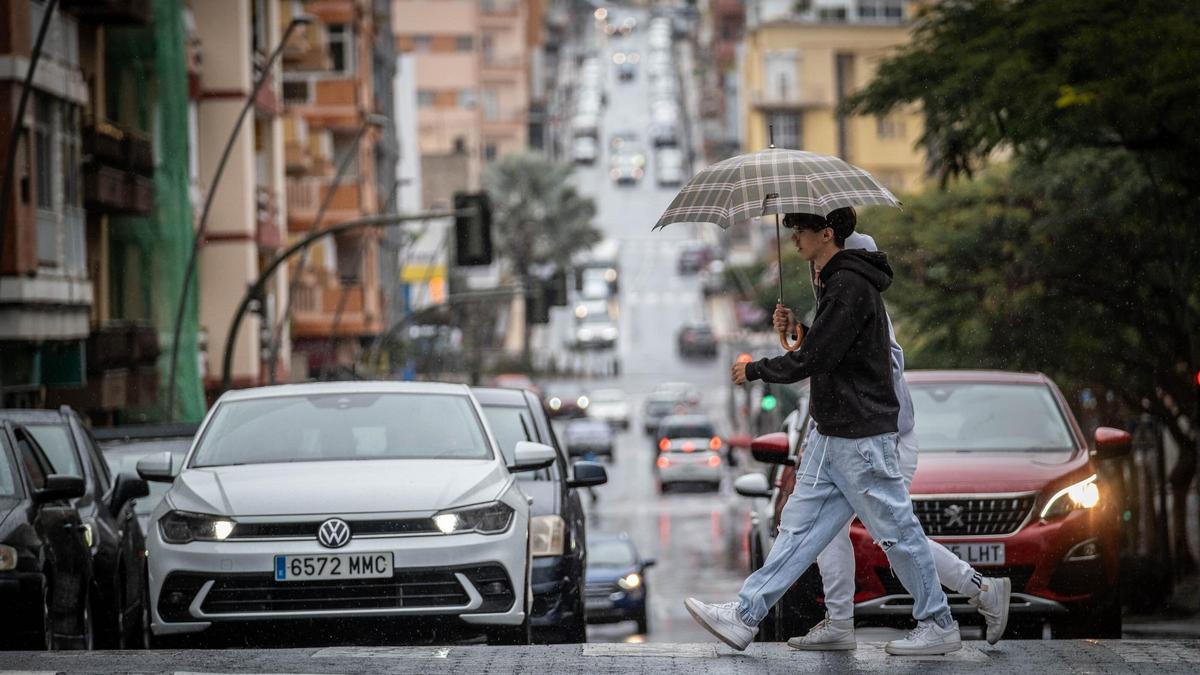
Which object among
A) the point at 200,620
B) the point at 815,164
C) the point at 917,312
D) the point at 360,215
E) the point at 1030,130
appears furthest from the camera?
the point at 360,215

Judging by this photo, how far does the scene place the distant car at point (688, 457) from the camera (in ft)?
181

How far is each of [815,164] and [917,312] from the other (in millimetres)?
23254

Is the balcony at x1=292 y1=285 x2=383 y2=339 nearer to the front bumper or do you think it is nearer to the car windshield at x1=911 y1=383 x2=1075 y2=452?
the car windshield at x1=911 y1=383 x2=1075 y2=452

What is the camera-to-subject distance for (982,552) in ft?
35.2

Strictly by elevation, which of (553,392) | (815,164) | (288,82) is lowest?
(553,392)

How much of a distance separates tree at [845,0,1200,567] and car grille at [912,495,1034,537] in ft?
28.1

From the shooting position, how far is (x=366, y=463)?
406 inches

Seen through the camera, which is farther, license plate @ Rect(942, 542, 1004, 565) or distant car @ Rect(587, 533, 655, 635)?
distant car @ Rect(587, 533, 655, 635)

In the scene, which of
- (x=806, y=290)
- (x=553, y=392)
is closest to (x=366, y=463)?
(x=806, y=290)

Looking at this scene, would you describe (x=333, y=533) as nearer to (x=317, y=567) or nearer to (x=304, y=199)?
(x=317, y=567)

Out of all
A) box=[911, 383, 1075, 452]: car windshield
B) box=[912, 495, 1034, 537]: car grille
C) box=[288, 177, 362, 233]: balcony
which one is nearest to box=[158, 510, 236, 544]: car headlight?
box=[912, 495, 1034, 537]: car grille

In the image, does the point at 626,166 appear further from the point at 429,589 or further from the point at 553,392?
the point at 429,589

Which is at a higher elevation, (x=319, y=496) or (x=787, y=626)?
(x=319, y=496)

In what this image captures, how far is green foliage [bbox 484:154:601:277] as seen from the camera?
324ft
